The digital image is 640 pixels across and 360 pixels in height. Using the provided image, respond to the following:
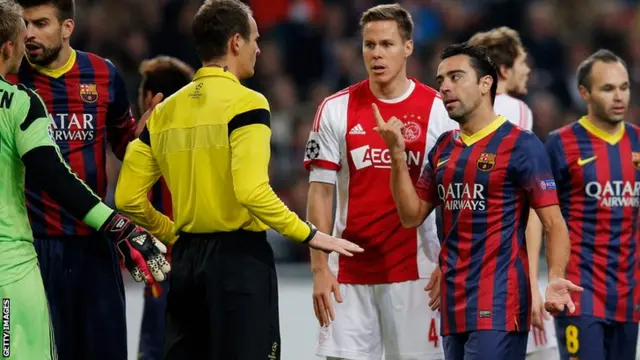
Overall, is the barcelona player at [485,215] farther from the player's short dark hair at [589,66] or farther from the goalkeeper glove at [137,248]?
the goalkeeper glove at [137,248]

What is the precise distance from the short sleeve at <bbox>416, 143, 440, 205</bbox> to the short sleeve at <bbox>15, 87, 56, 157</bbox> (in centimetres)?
181

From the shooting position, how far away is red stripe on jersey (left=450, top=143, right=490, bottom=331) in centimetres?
574

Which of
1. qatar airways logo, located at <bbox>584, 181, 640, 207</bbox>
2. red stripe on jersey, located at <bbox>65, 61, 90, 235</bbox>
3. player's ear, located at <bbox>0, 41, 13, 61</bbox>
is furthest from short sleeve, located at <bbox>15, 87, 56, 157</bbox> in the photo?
qatar airways logo, located at <bbox>584, 181, 640, 207</bbox>

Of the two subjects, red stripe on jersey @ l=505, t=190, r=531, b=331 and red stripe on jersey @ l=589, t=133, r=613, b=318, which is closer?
red stripe on jersey @ l=505, t=190, r=531, b=331

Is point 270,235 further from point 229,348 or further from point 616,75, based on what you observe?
point 229,348

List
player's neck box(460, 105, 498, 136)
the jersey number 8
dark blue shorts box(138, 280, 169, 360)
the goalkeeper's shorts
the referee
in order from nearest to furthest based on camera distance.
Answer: the goalkeeper's shorts < the referee < player's neck box(460, 105, 498, 136) < the jersey number 8 < dark blue shorts box(138, 280, 169, 360)

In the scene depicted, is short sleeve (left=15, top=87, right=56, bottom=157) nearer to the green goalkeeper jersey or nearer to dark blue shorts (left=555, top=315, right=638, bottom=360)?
the green goalkeeper jersey

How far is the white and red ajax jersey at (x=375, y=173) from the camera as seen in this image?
624 cm

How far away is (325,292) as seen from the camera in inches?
242

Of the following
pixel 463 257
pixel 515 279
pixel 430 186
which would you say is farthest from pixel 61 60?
pixel 515 279

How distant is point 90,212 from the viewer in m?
5.17

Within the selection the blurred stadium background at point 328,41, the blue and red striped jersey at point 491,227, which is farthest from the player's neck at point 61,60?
the blurred stadium background at point 328,41

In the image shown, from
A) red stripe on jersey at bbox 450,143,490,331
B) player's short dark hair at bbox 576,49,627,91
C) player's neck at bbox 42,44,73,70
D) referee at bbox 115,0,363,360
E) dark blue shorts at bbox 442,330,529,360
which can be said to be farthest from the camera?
player's short dark hair at bbox 576,49,627,91

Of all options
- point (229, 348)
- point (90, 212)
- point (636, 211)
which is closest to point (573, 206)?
point (636, 211)
